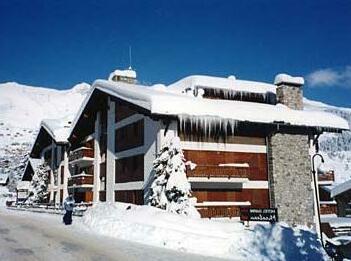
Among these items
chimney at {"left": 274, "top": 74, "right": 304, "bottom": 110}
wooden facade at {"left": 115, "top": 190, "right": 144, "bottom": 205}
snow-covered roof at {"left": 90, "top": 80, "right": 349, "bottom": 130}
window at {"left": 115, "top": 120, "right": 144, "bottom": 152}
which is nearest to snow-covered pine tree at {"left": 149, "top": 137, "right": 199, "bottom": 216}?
snow-covered roof at {"left": 90, "top": 80, "right": 349, "bottom": 130}

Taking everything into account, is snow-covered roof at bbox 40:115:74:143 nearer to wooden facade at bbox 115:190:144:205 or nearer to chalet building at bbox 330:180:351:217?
wooden facade at bbox 115:190:144:205

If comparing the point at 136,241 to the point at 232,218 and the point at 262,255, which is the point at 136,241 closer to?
the point at 262,255

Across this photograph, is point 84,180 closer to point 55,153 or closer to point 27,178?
point 55,153

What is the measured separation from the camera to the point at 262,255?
14.6 m

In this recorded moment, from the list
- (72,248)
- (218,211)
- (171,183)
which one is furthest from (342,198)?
(72,248)

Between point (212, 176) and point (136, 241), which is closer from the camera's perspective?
point (136, 241)

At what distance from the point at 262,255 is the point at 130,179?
15.3 m

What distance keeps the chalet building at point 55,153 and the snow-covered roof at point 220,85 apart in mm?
14963

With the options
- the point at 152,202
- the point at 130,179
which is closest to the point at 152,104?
the point at 152,202

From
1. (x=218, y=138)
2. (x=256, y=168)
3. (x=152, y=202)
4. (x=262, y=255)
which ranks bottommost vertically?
(x=262, y=255)

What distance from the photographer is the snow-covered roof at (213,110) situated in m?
24.3

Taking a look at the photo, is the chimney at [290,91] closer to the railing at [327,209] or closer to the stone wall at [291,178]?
the stone wall at [291,178]

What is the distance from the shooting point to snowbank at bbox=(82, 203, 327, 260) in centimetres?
1486

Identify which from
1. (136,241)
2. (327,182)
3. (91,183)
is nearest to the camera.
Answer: (136,241)
